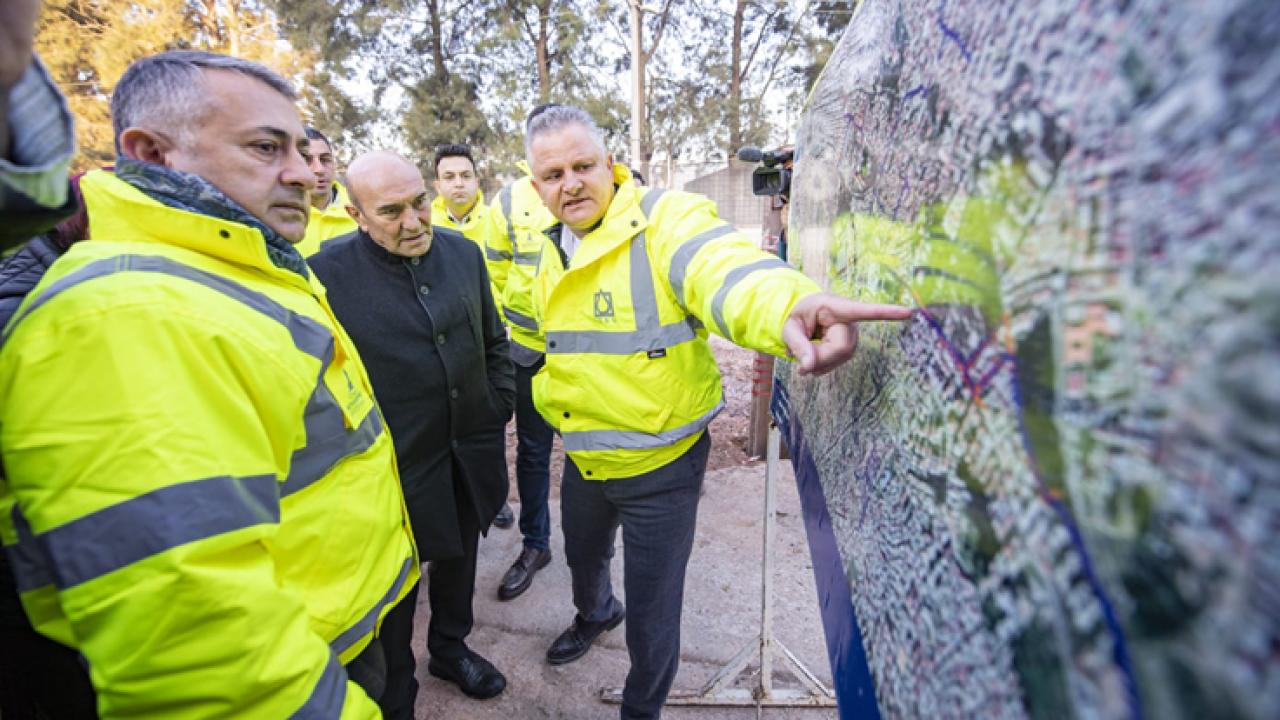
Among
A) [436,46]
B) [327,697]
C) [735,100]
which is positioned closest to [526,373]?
[327,697]

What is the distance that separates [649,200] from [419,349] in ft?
3.17

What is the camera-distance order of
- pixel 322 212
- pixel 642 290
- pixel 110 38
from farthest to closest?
1. pixel 110 38
2. pixel 322 212
3. pixel 642 290

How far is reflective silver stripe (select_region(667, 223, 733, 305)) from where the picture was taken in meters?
1.55

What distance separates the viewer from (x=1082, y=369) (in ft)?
1.43

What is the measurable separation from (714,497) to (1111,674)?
3879 mm

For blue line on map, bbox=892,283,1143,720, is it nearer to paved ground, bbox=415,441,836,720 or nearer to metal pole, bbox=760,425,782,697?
metal pole, bbox=760,425,782,697

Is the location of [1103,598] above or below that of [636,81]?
below

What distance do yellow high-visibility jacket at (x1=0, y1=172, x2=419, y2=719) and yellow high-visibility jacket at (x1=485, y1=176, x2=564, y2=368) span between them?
2202mm

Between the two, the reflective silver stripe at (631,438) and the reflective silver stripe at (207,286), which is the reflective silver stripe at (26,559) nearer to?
the reflective silver stripe at (207,286)

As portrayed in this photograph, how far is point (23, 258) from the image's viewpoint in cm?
156

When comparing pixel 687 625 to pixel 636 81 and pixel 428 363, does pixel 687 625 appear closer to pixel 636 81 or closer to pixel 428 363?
pixel 428 363

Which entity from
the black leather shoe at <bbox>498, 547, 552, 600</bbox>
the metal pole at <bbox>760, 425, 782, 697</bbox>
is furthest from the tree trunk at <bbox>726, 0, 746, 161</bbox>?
the metal pole at <bbox>760, 425, 782, 697</bbox>

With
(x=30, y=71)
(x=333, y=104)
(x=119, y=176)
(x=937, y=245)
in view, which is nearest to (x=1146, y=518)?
(x=937, y=245)

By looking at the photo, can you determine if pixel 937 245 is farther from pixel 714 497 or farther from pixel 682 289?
pixel 714 497
